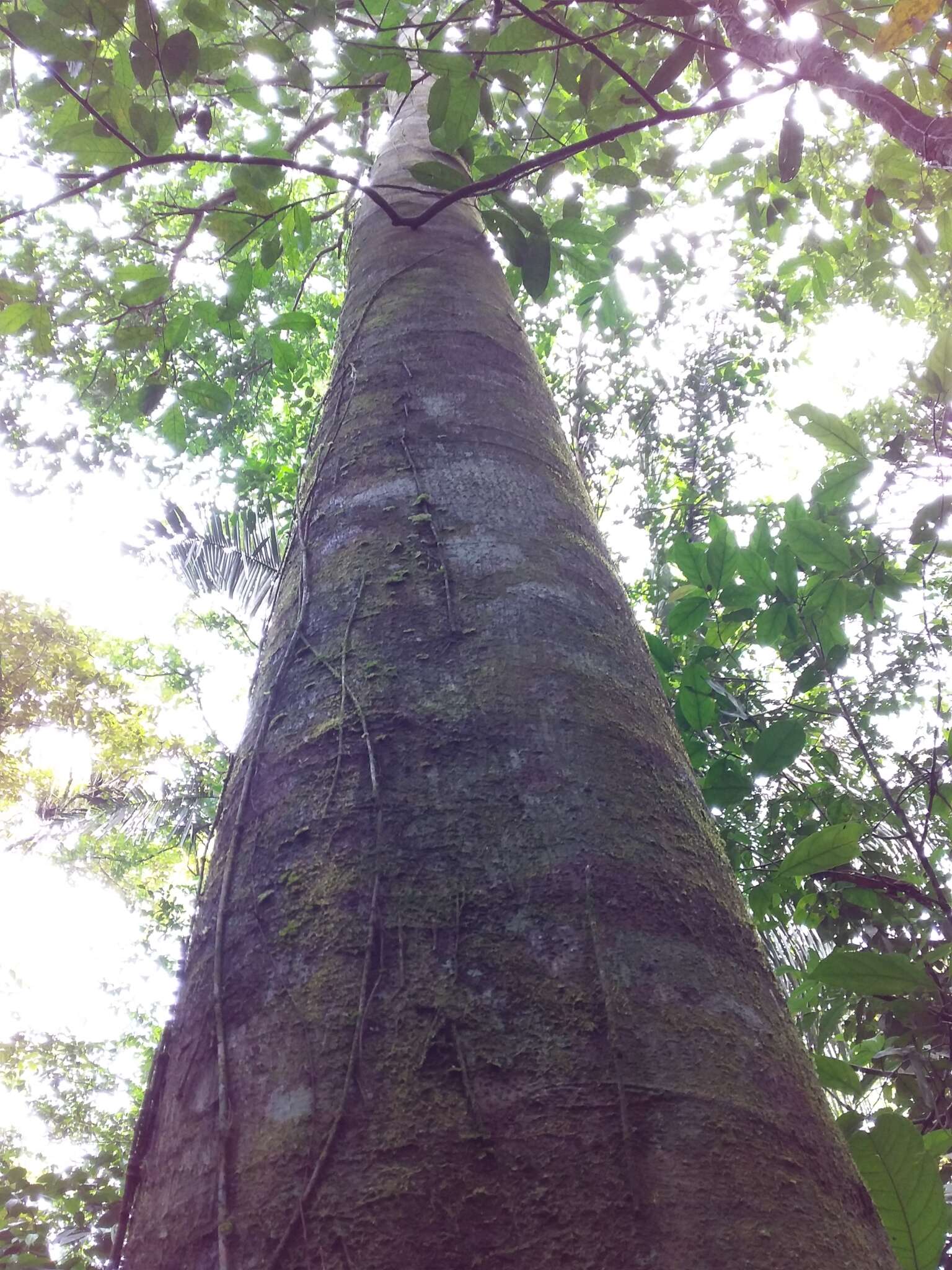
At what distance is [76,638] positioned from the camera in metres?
9.66

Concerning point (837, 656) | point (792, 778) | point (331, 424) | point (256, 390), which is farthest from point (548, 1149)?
point (256, 390)

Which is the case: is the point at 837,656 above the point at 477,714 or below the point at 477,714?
above

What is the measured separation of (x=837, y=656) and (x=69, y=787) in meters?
7.36

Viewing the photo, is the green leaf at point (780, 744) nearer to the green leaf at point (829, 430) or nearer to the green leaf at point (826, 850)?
the green leaf at point (826, 850)

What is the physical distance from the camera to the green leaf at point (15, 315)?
5.80 feet

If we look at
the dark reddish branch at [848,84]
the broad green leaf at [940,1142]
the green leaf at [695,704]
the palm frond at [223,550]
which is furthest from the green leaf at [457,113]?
the palm frond at [223,550]

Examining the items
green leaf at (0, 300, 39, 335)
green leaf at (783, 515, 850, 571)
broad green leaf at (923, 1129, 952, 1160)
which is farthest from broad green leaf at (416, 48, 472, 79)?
broad green leaf at (923, 1129, 952, 1160)

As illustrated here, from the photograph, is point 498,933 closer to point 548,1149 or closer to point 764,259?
point 548,1149

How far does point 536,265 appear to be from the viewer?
167 cm

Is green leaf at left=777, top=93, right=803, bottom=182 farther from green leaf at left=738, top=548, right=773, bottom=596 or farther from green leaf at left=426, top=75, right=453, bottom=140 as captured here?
green leaf at left=738, top=548, right=773, bottom=596

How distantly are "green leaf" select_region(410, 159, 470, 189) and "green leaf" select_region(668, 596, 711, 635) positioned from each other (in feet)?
3.36

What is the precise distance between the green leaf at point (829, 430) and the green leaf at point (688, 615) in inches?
18.7

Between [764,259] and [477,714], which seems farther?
[764,259]

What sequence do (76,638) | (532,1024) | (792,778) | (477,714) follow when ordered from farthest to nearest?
1. (76,638)
2. (792,778)
3. (477,714)
4. (532,1024)
